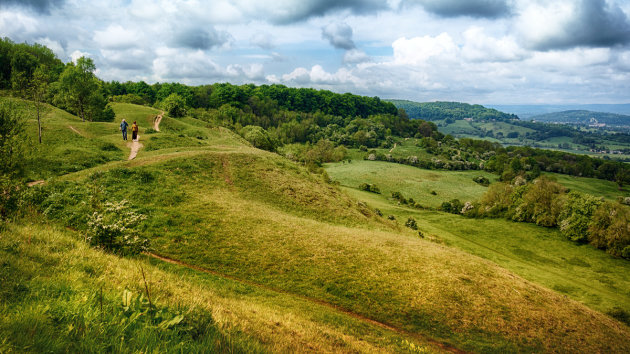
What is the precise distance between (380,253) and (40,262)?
17552 mm

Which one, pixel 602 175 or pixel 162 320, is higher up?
pixel 162 320

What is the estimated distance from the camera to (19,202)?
44.9 feet

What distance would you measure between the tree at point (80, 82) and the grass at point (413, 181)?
250 ft

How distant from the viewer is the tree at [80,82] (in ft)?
180

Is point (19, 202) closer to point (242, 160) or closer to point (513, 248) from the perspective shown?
point (242, 160)

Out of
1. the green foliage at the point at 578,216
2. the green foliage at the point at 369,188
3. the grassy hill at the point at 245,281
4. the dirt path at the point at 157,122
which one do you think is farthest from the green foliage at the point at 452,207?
the dirt path at the point at 157,122

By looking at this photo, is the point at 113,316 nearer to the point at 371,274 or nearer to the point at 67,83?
the point at 371,274

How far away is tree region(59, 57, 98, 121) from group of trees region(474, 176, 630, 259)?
90623 millimetres

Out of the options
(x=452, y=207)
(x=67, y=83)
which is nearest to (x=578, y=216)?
(x=452, y=207)

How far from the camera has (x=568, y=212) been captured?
5397 centimetres

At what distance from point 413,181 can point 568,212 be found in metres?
64.9

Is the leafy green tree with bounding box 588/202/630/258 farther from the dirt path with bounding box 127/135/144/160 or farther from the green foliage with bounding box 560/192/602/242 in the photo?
the dirt path with bounding box 127/135/144/160

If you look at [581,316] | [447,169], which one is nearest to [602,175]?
[447,169]

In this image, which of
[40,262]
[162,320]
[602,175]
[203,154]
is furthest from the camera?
[602,175]
